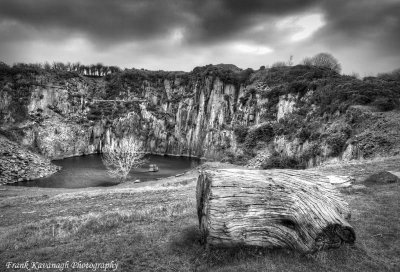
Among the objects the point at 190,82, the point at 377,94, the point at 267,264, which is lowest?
the point at 267,264

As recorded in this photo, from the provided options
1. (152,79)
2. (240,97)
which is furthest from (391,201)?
(152,79)

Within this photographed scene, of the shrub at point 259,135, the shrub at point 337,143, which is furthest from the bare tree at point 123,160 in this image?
the shrub at point 337,143

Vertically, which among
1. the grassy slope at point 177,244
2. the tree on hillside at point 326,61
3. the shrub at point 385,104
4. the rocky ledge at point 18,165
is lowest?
the rocky ledge at point 18,165

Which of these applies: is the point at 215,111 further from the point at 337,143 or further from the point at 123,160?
the point at 337,143

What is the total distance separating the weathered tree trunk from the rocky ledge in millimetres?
60429

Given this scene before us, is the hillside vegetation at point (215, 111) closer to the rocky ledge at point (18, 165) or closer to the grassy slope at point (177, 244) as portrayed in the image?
the grassy slope at point (177, 244)

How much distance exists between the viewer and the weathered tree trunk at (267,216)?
973cm

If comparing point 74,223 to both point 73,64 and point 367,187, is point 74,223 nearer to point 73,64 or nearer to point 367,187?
point 367,187

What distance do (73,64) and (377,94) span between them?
18157cm

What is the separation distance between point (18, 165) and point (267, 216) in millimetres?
67899

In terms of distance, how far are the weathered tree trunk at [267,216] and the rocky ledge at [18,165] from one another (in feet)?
198

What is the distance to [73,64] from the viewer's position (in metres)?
178

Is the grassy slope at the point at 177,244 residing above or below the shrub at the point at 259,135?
below

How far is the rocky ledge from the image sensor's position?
5693 centimetres
